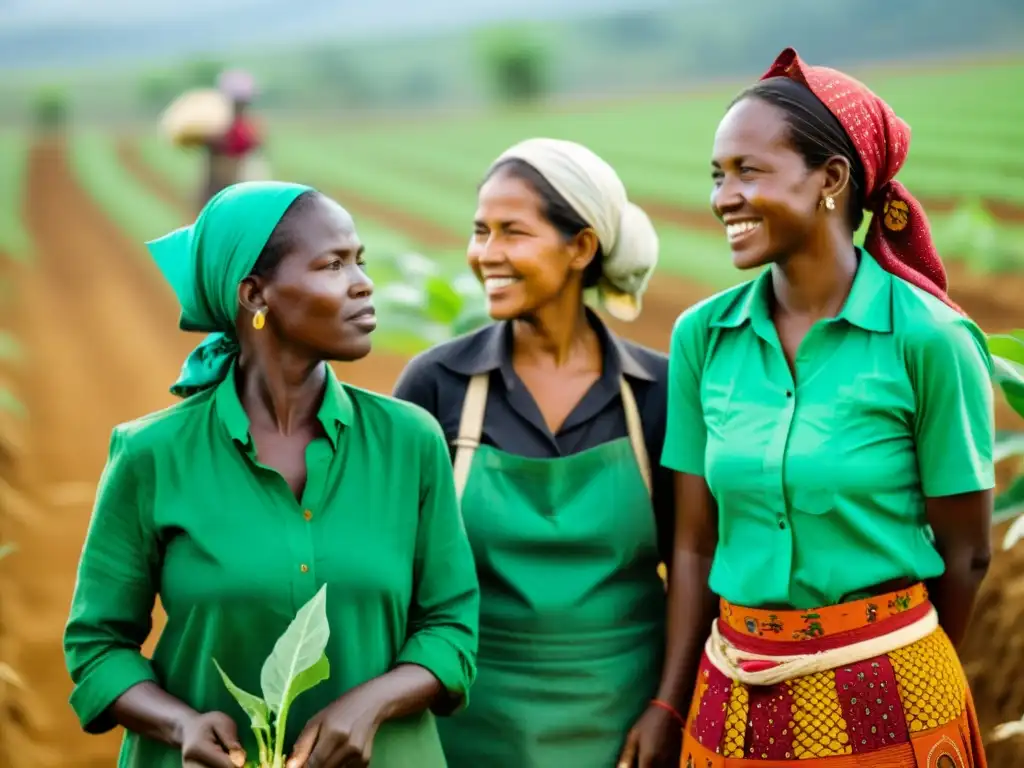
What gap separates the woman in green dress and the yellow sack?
5007 mm

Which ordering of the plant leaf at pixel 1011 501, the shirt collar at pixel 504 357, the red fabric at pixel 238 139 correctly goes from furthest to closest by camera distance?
the red fabric at pixel 238 139, the plant leaf at pixel 1011 501, the shirt collar at pixel 504 357

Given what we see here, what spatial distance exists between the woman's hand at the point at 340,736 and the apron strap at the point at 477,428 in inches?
22.5

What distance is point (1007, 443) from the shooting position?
2.94m

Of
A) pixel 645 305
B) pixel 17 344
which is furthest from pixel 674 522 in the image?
pixel 17 344

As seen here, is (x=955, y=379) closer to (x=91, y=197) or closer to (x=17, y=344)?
(x=17, y=344)

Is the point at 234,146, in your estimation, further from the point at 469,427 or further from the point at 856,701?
the point at 856,701

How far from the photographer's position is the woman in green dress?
5.82 ft

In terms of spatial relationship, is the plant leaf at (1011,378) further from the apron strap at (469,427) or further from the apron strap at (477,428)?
the apron strap at (469,427)

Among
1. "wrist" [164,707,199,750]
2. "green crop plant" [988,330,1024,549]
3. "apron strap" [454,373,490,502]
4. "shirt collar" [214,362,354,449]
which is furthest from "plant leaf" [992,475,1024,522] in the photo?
"wrist" [164,707,199,750]

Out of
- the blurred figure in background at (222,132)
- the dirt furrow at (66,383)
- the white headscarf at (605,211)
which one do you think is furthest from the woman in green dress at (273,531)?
the blurred figure in background at (222,132)

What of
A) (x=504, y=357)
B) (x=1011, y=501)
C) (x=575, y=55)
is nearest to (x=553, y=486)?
(x=504, y=357)

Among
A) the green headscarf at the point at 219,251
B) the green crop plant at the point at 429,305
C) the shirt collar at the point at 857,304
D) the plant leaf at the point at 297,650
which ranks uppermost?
the green crop plant at the point at 429,305

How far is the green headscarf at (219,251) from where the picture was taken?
6.00 feet

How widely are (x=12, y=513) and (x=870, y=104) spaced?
5.00m
